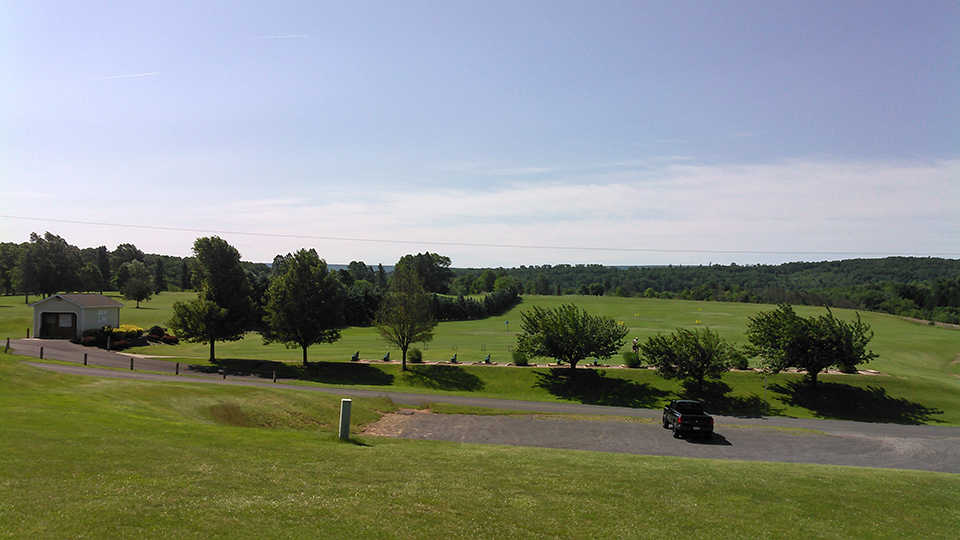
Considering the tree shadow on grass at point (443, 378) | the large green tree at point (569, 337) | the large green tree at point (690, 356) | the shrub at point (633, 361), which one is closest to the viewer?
the large green tree at point (690, 356)

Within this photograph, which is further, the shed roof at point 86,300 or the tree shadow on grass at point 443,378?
the shed roof at point 86,300

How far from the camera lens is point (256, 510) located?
31.9 feet

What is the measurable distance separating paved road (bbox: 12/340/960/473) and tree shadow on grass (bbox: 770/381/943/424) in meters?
2.59

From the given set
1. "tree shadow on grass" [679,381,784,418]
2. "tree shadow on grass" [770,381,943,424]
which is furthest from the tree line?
"tree shadow on grass" [770,381,943,424]

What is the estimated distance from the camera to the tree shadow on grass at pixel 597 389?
41531mm

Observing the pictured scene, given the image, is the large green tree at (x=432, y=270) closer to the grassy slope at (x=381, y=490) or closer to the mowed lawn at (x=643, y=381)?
the mowed lawn at (x=643, y=381)

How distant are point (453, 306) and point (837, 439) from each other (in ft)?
284

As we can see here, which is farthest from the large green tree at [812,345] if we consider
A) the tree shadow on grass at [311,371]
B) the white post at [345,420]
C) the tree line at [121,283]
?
the tree line at [121,283]

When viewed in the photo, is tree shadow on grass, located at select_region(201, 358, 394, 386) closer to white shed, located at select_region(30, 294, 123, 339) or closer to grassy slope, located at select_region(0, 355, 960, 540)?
white shed, located at select_region(30, 294, 123, 339)

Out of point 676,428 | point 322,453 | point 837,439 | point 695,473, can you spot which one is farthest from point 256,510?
point 837,439

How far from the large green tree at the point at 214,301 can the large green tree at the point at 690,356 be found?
3906cm

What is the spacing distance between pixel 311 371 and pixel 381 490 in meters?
38.6

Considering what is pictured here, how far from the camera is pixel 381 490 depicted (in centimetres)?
1191

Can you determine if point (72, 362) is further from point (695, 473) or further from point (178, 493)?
point (695, 473)
